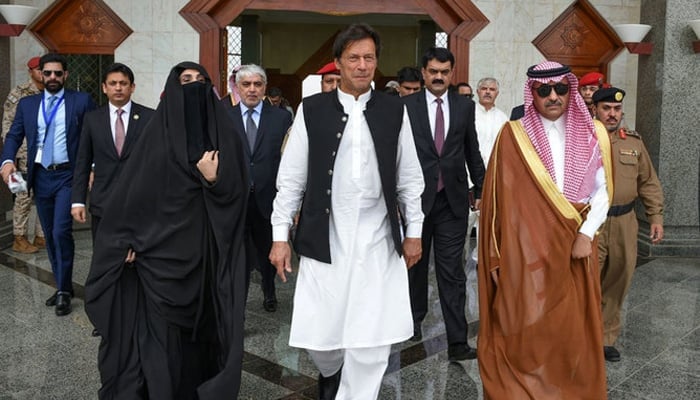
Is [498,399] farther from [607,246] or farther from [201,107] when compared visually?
[201,107]

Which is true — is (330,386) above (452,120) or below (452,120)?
below

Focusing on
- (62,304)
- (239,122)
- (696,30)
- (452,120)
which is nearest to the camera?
(452,120)

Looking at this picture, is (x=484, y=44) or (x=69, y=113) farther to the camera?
(x=484, y=44)

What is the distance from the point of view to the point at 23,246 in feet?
26.1

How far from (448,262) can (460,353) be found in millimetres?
585

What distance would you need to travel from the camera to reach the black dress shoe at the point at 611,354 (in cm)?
471

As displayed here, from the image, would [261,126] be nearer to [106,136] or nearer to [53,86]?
[106,136]

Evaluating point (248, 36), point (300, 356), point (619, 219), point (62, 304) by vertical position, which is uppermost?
point (248, 36)

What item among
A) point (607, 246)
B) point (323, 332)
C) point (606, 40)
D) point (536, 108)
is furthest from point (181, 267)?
point (606, 40)

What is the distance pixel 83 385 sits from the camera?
4.17 meters

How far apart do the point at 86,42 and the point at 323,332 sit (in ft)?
22.8

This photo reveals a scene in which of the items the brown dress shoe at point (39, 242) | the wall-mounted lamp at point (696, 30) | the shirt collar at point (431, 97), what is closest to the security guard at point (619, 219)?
the shirt collar at point (431, 97)

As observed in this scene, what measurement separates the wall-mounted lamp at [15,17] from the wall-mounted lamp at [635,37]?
21.7 ft

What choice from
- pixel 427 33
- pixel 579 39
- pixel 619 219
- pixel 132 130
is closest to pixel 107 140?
pixel 132 130
